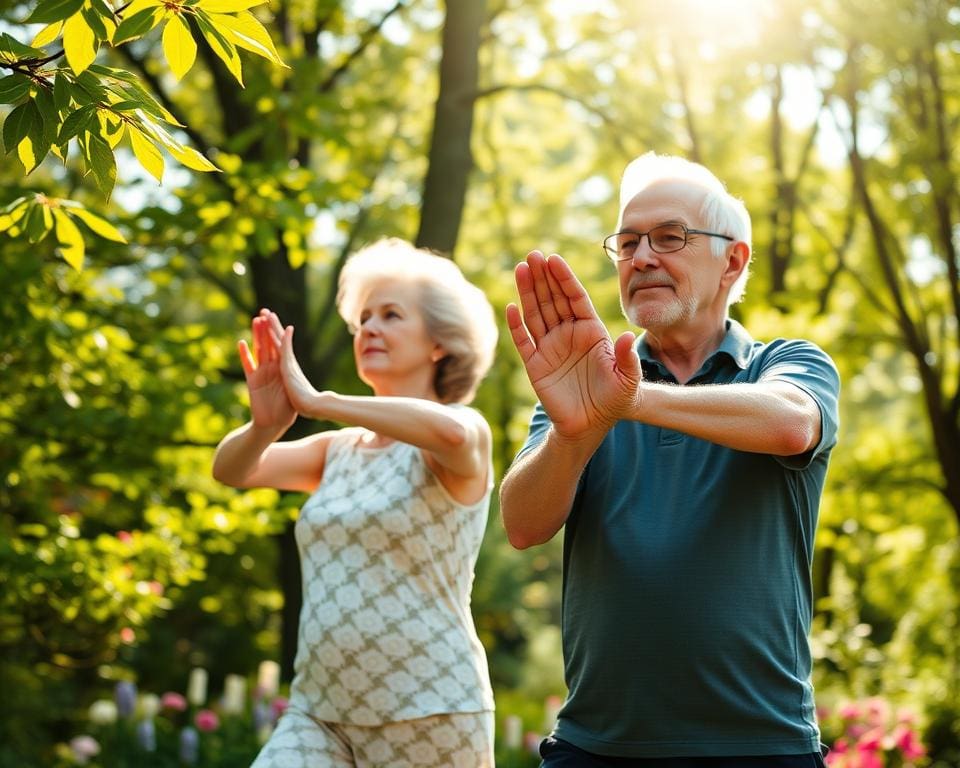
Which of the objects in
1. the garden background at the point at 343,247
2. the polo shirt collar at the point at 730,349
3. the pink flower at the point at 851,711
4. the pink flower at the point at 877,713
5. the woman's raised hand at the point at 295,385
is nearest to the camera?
the polo shirt collar at the point at 730,349

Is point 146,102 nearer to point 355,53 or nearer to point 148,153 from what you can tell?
point 148,153

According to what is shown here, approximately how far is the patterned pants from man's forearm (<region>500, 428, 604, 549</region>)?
0.77 meters

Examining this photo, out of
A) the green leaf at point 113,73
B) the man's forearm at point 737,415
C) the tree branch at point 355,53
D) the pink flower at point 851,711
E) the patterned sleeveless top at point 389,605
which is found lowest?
the pink flower at point 851,711

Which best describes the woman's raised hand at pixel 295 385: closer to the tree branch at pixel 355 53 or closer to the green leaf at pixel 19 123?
the green leaf at pixel 19 123

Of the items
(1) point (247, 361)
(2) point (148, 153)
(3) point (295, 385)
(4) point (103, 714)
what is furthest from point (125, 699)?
(2) point (148, 153)

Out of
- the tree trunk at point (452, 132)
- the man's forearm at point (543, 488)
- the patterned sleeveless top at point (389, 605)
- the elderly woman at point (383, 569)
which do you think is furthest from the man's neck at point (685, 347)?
the tree trunk at point (452, 132)

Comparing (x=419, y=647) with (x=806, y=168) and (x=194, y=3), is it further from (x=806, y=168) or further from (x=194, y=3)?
(x=806, y=168)

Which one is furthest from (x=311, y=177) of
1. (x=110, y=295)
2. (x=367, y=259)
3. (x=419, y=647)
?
(x=419, y=647)

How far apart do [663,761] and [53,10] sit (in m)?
1.71

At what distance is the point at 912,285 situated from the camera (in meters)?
9.76

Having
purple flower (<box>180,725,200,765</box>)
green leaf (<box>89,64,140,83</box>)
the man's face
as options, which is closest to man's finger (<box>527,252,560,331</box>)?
the man's face

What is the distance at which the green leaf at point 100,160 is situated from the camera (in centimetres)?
205

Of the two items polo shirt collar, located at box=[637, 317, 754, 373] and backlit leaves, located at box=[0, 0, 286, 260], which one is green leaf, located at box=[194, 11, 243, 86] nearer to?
backlit leaves, located at box=[0, 0, 286, 260]

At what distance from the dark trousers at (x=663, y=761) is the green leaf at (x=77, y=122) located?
1.51 m
